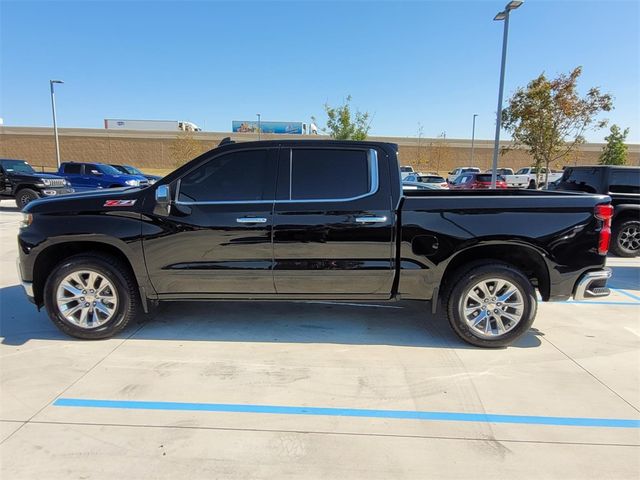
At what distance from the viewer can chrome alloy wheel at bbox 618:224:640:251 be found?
28.3 ft

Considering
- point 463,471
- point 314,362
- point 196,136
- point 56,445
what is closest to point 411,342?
point 314,362

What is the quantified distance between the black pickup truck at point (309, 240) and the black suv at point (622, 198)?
223 inches

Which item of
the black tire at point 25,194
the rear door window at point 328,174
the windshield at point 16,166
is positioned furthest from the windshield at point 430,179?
the rear door window at point 328,174

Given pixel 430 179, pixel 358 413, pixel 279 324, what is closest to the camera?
pixel 358 413

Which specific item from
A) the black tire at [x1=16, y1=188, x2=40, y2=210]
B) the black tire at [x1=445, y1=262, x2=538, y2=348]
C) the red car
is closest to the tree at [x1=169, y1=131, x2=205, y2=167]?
the black tire at [x1=16, y1=188, x2=40, y2=210]

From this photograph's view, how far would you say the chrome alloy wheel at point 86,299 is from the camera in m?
4.04

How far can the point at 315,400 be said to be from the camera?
10.3ft

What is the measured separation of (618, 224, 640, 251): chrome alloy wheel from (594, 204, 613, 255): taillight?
5909 mm

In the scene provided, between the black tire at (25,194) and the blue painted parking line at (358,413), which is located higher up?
the black tire at (25,194)

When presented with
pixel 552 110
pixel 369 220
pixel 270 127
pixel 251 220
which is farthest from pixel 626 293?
pixel 270 127

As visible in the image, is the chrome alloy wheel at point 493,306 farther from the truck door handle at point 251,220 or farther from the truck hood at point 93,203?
the truck hood at point 93,203

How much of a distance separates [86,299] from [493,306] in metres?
3.93

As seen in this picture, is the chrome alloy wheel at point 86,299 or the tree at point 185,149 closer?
the chrome alloy wheel at point 86,299

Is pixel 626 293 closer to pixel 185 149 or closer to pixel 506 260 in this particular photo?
pixel 506 260
